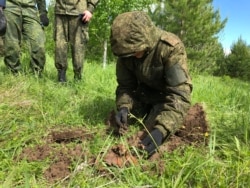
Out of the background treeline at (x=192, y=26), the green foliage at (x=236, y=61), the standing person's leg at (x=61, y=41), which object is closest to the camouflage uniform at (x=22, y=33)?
the standing person's leg at (x=61, y=41)

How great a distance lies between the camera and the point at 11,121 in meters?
2.93

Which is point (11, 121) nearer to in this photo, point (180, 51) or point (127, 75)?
point (127, 75)

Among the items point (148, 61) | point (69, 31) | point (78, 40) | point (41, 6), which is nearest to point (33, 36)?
point (69, 31)

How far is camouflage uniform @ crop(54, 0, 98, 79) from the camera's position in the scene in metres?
4.57

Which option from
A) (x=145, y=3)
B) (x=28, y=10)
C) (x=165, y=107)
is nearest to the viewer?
(x=165, y=107)

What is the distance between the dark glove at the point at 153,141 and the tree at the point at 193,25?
25671 millimetres

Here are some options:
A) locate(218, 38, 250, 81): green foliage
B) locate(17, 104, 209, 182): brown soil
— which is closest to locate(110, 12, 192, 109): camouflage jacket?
locate(17, 104, 209, 182): brown soil

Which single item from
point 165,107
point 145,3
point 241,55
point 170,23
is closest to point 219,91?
point 165,107

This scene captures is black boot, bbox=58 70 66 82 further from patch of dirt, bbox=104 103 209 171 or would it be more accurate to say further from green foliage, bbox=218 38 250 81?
green foliage, bbox=218 38 250 81

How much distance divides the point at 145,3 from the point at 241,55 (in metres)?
15.8

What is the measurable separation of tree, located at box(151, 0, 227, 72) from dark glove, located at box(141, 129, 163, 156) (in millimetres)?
25671

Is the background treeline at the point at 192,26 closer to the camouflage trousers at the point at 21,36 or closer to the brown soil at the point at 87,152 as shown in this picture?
the camouflage trousers at the point at 21,36

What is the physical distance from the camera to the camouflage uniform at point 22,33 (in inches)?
174

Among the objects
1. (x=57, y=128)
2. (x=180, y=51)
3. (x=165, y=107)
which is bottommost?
(x=57, y=128)
